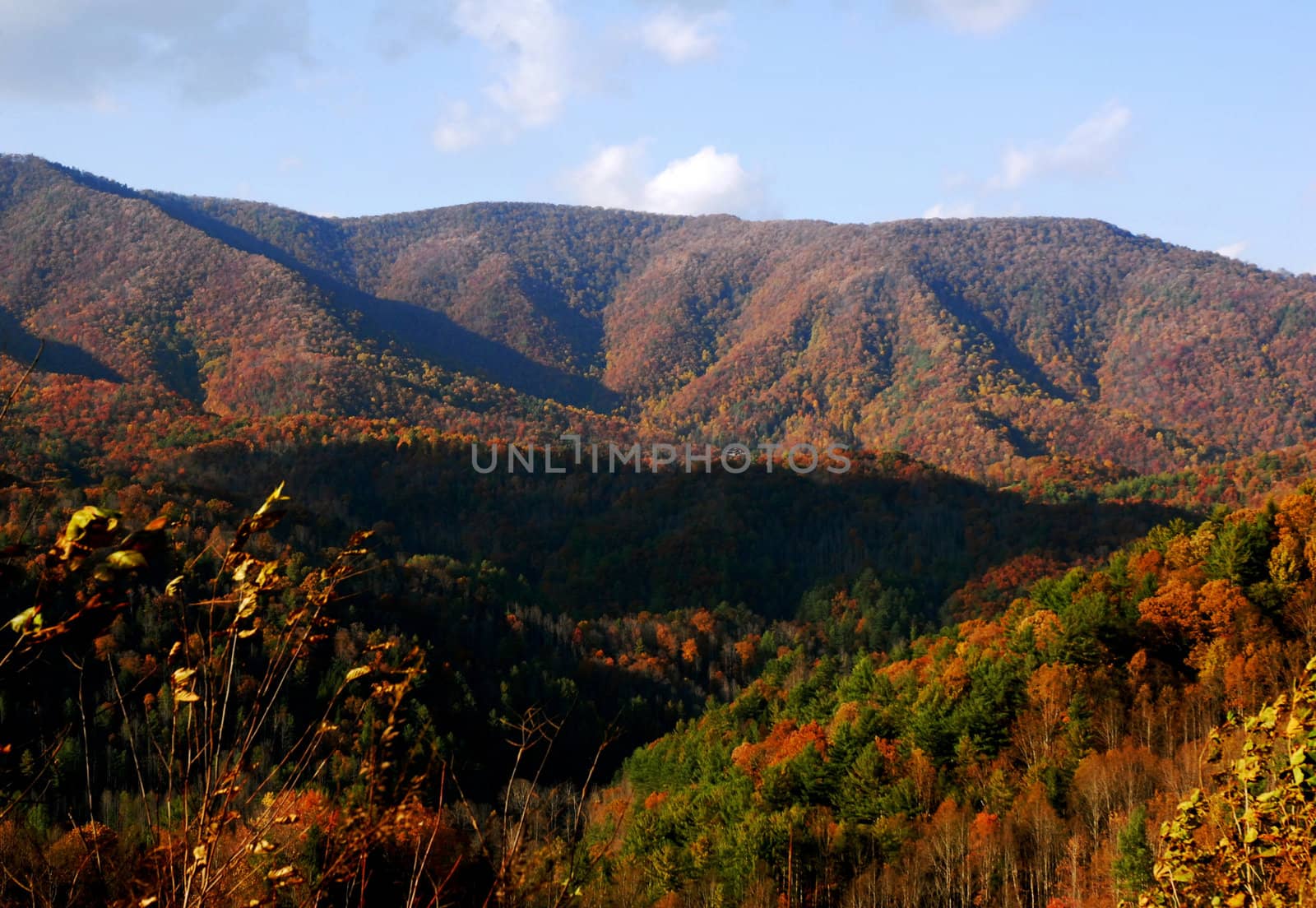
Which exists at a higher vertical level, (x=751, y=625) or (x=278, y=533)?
(x=278, y=533)

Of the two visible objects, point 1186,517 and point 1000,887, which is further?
point 1186,517

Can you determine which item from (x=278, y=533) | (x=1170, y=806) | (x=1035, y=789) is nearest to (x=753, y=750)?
(x=1035, y=789)

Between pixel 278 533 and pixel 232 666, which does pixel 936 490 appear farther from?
pixel 232 666

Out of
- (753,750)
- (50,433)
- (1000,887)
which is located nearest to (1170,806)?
(1000,887)

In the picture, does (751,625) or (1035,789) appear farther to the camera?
(751,625)

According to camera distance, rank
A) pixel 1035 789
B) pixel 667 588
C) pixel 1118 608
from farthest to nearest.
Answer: pixel 667 588
pixel 1118 608
pixel 1035 789

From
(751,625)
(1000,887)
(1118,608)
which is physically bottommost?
(751,625)

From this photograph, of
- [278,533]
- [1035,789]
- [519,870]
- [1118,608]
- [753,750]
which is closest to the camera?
[519,870]

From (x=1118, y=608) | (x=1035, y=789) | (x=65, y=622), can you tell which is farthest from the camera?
(x=1118, y=608)

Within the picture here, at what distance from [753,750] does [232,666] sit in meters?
73.3

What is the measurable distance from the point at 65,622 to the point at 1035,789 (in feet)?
174

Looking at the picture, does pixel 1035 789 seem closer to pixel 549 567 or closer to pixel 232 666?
pixel 232 666

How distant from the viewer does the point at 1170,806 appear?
41.0 m

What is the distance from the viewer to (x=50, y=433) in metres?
182
